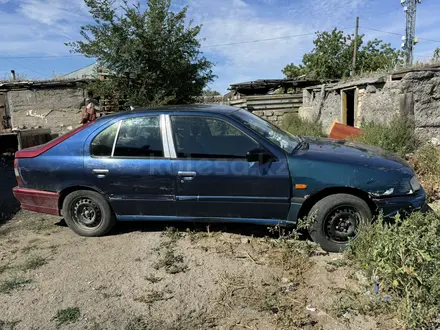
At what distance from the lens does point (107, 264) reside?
152 inches

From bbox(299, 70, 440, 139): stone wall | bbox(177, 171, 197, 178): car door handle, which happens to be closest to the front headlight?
bbox(177, 171, 197, 178): car door handle

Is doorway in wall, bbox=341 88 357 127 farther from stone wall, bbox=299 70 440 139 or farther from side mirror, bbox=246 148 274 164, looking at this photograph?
side mirror, bbox=246 148 274 164

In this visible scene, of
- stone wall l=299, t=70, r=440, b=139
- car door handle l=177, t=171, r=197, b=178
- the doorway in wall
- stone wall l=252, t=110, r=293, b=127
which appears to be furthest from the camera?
stone wall l=252, t=110, r=293, b=127

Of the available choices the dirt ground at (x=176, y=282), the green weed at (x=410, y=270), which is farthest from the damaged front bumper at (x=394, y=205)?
the dirt ground at (x=176, y=282)

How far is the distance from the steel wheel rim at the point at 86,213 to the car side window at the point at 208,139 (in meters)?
1.36

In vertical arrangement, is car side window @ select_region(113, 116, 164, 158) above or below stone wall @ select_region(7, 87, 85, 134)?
below

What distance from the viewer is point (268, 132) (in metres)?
4.26

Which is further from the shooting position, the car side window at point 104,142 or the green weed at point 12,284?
the car side window at point 104,142

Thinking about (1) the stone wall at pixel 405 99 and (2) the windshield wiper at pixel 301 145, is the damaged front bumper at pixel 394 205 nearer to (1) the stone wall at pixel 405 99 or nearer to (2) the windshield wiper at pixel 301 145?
(2) the windshield wiper at pixel 301 145

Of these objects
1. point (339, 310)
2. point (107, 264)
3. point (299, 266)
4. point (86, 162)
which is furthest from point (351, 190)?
point (86, 162)

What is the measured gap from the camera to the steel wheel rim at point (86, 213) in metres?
4.45

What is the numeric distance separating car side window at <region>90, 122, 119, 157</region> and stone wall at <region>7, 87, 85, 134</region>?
965cm

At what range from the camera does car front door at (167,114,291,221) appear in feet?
12.6

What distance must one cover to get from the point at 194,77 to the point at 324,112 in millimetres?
5143
